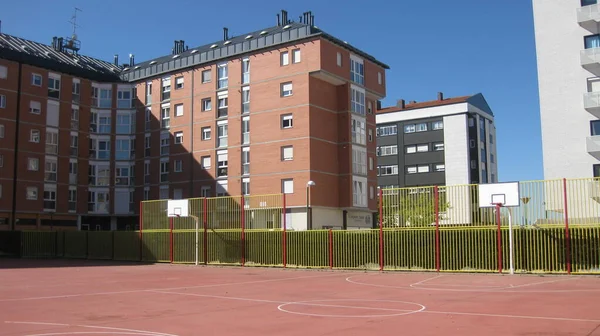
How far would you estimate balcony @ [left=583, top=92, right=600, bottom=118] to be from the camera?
4497cm

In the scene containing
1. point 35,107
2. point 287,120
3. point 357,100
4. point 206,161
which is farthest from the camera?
point 35,107

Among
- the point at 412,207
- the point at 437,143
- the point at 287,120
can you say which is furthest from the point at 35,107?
the point at 437,143

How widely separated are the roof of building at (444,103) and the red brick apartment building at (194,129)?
31475 mm

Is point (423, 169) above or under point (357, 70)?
under

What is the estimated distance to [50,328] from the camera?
10.4 m

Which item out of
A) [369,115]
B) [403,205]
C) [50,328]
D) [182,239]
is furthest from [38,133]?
[50,328]

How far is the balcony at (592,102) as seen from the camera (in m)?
45.0

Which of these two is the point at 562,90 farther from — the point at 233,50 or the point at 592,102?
the point at 233,50

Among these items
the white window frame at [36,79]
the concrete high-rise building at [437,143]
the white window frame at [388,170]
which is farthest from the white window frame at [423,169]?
the white window frame at [36,79]

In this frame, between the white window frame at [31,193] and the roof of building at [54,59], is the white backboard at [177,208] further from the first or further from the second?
the roof of building at [54,59]

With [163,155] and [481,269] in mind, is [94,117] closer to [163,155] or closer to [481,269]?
[163,155]

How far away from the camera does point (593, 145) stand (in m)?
44.3

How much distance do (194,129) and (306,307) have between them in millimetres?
42107

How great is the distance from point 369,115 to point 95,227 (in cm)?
2859
